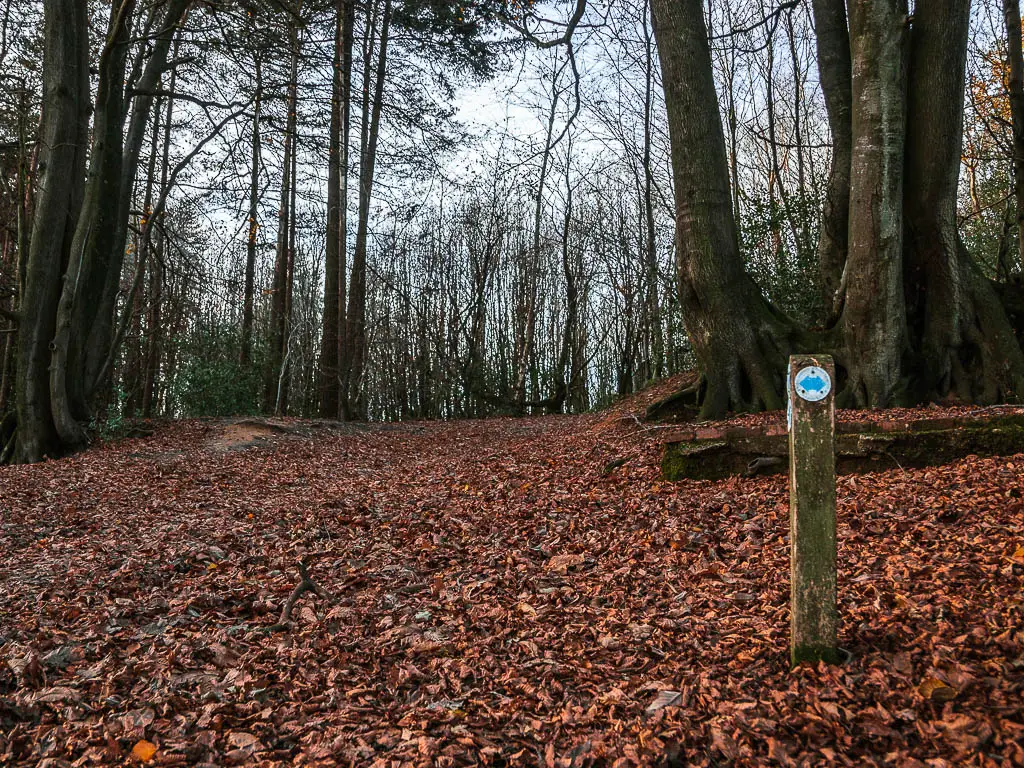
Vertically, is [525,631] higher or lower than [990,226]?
lower

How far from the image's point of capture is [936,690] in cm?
223

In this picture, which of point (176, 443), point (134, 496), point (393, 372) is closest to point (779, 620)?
point (134, 496)

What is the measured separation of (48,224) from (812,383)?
9.55 metres

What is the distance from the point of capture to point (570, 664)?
275 cm

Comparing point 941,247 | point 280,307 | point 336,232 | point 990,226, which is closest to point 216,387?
point 280,307

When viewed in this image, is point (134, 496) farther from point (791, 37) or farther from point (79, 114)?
point (791, 37)

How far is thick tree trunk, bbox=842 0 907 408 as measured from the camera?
20.1 feet

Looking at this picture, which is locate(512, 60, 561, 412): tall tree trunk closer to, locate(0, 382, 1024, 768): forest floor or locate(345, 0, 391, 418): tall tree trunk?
locate(345, 0, 391, 418): tall tree trunk

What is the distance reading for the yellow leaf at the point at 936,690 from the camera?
7.25ft

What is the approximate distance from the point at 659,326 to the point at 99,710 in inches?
527

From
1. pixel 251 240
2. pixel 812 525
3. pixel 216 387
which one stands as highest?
pixel 251 240

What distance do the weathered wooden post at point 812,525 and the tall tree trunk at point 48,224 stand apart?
9.28 metres

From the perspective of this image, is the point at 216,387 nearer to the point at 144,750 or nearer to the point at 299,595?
the point at 299,595

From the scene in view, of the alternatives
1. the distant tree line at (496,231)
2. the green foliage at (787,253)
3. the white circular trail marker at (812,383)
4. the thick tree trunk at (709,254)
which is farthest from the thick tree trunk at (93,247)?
the green foliage at (787,253)
